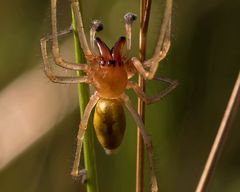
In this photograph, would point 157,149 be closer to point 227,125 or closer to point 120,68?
point 120,68

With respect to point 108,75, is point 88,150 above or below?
below

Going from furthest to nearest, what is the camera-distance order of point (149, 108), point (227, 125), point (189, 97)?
1. point (189, 97)
2. point (149, 108)
3. point (227, 125)

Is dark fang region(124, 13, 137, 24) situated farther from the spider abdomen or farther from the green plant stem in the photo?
the spider abdomen

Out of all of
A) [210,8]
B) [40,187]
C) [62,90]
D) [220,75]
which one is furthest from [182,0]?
[40,187]

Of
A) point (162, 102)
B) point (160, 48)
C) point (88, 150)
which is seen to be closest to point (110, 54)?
point (160, 48)

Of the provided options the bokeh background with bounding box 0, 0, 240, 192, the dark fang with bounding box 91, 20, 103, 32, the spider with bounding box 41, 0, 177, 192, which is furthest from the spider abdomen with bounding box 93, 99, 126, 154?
the bokeh background with bounding box 0, 0, 240, 192

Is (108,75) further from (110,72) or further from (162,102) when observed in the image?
(162,102)
